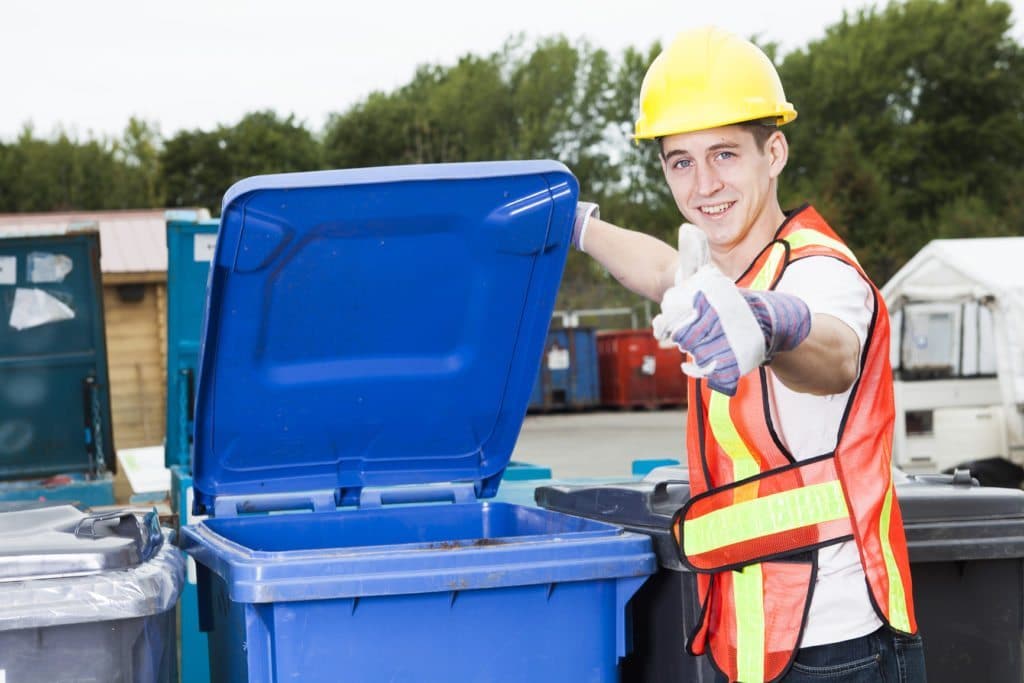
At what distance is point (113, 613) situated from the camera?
2377 mm

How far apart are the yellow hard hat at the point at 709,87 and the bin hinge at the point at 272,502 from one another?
55.7 inches

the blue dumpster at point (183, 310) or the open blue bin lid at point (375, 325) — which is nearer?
the open blue bin lid at point (375, 325)

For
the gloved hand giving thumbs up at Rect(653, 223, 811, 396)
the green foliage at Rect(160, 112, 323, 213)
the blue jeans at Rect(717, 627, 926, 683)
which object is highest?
the green foliage at Rect(160, 112, 323, 213)

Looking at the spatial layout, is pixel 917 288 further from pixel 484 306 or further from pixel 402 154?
pixel 402 154

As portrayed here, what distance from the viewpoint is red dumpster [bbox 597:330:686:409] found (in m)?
22.8

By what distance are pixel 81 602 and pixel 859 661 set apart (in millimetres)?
1418

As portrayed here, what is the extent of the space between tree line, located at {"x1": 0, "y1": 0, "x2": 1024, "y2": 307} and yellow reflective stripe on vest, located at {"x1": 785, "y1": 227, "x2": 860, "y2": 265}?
38.0 m

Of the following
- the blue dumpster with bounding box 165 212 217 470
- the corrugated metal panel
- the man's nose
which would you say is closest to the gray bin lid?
the man's nose

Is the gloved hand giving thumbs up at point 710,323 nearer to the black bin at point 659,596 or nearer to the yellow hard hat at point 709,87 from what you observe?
the yellow hard hat at point 709,87

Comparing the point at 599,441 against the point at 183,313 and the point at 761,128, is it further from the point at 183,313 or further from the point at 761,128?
the point at 761,128

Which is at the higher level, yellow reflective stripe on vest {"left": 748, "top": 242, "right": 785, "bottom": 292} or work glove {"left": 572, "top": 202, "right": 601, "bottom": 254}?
work glove {"left": 572, "top": 202, "right": 601, "bottom": 254}

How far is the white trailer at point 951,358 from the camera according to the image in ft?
38.3

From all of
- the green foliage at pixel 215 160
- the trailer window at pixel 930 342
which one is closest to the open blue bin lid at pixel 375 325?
the trailer window at pixel 930 342

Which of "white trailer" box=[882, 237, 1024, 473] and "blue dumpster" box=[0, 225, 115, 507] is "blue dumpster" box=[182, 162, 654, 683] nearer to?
"blue dumpster" box=[0, 225, 115, 507]
